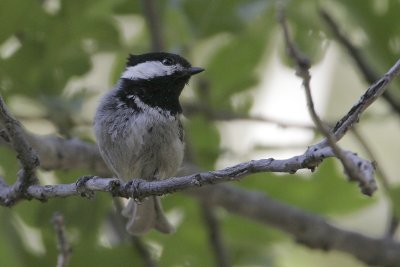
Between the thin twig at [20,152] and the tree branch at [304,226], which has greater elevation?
the tree branch at [304,226]

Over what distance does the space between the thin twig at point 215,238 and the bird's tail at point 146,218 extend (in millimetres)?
253

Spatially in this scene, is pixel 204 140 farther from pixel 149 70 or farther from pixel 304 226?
pixel 304 226

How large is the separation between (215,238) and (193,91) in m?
0.80

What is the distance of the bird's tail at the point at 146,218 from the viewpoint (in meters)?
3.29

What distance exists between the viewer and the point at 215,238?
3.52 metres

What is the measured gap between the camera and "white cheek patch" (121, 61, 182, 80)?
3355mm

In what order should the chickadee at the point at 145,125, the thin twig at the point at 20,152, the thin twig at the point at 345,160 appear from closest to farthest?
the thin twig at the point at 345,160
the thin twig at the point at 20,152
the chickadee at the point at 145,125

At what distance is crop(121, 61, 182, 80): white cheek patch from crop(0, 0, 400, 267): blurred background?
17 centimetres

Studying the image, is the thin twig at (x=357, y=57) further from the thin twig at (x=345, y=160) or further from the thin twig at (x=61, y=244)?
the thin twig at (x=345, y=160)

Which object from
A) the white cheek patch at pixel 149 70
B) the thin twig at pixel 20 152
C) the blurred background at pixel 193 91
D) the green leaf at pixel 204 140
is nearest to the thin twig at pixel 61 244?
the thin twig at pixel 20 152

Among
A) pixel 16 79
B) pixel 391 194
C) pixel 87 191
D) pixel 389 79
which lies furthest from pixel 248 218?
pixel 389 79

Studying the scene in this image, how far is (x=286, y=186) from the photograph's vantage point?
12.8 feet

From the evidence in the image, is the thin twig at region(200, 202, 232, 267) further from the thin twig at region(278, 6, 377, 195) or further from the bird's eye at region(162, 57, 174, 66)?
the thin twig at region(278, 6, 377, 195)

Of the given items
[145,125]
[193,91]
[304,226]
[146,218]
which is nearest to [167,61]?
[145,125]
